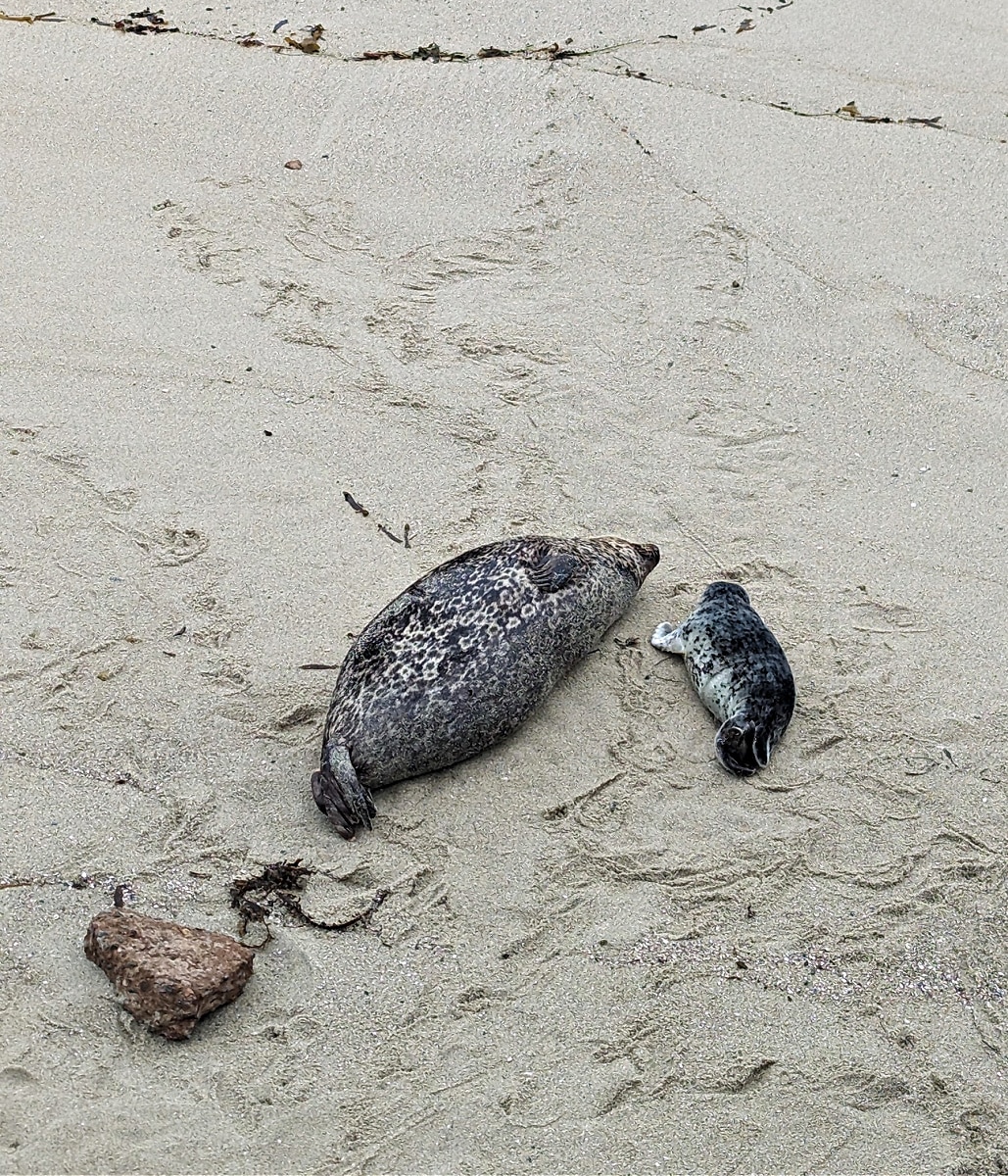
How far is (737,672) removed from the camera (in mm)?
4211

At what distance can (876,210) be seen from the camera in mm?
6652

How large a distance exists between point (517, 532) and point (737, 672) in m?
1.12

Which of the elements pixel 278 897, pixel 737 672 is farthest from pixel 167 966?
pixel 737 672

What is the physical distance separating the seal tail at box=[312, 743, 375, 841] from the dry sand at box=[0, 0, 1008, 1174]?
0.07 metres

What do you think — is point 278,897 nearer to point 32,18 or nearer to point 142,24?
A: point 142,24

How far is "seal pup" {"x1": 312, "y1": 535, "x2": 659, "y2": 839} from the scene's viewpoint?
394cm

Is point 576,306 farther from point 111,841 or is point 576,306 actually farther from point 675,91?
point 111,841

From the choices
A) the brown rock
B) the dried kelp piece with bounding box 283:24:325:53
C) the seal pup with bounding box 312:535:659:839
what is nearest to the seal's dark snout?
the seal pup with bounding box 312:535:659:839

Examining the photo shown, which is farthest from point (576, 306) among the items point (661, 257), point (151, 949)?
point (151, 949)

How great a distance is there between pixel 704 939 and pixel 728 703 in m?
0.85

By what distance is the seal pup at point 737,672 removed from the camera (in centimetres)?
405

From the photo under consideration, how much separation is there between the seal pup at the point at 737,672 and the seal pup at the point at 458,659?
33 centimetres

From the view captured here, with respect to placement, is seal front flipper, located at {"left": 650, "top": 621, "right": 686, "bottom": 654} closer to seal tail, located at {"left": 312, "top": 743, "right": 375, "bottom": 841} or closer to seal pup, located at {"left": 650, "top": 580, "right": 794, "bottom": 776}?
seal pup, located at {"left": 650, "top": 580, "right": 794, "bottom": 776}

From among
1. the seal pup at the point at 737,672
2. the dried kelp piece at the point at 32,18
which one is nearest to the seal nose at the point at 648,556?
the seal pup at the point at 737,672
